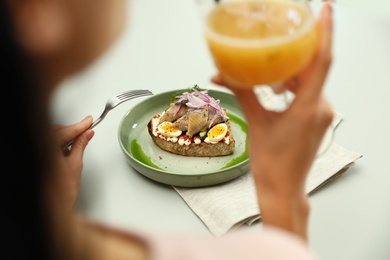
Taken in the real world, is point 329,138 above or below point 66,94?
below

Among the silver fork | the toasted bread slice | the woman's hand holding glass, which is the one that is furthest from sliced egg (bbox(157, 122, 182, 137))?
the woman's hand holding glass

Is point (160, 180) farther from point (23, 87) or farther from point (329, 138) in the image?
point (23, 87)

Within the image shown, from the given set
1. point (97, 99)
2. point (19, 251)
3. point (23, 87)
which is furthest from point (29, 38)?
point (97, 99)

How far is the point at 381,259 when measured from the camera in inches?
39.9

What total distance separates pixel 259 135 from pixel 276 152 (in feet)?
0.12

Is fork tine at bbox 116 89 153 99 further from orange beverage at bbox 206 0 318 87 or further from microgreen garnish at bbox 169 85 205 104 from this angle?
orange beverage at bbox 206 0 318 87

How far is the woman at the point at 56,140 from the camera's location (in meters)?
0.44

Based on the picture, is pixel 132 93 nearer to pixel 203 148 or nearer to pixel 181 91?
pixel 181 91

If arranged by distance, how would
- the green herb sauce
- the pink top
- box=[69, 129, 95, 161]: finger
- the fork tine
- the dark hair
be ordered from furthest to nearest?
the fork tine
the green herb sauce
box=[69, 129, 95, 161]: finger
the pink top
the dark hair

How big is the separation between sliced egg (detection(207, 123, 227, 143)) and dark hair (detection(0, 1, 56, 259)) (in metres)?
0.81

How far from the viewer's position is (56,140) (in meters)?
0.53

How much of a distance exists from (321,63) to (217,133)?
644 mm

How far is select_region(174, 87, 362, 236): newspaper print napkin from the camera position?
3.52ft

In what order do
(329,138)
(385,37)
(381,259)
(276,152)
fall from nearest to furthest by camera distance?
(276,152) → (381,259) → (329,138) → (385,37)
